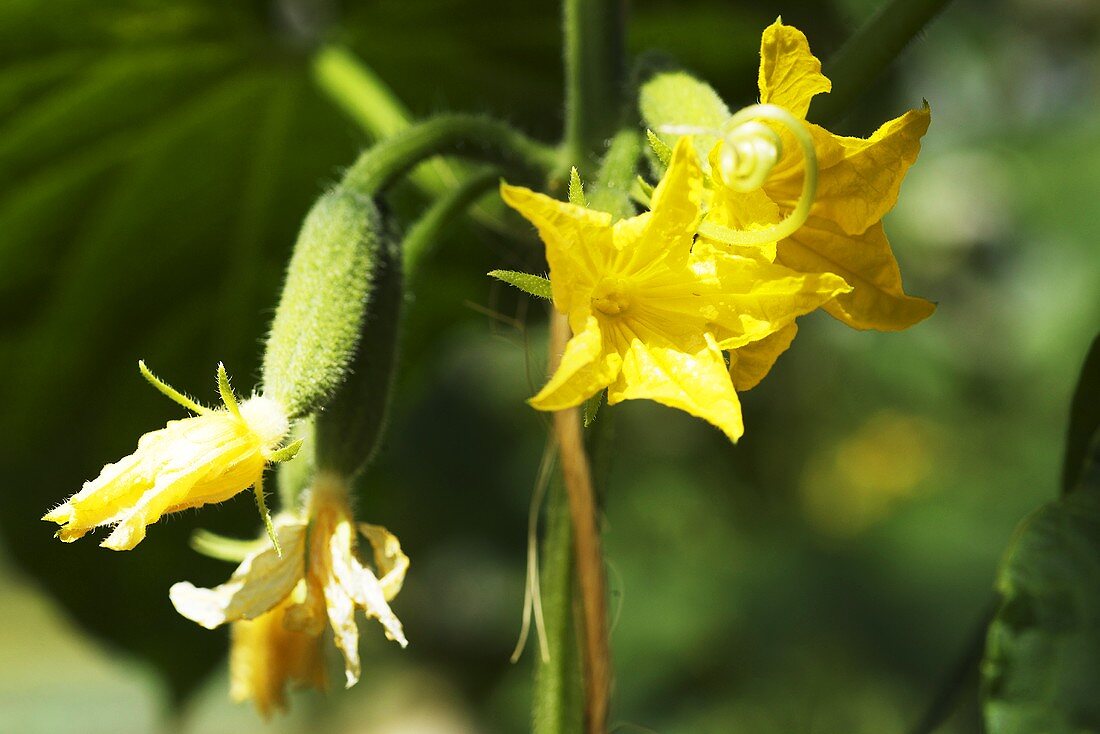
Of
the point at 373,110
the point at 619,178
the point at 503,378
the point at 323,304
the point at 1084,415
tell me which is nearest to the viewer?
the point at 619,178

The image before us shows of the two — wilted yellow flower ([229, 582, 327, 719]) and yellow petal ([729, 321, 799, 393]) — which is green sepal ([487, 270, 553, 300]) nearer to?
yellow petal ([729, 321, 799, 393])

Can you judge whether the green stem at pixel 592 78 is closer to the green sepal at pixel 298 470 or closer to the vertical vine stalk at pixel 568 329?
the vertical vine stalk at pixel 568 329

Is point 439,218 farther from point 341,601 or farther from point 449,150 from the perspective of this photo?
point 341,601

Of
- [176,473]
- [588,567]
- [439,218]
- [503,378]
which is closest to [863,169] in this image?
[588,567]

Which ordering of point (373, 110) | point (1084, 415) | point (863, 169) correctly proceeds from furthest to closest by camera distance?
point (373, 110)
point (1084, 415)
point (863, 169)

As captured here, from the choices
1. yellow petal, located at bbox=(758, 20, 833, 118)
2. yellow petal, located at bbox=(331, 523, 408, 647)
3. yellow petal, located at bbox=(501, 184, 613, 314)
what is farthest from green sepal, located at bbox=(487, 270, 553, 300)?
yellow petal, located at bbox=(331, 523, 408, 647)

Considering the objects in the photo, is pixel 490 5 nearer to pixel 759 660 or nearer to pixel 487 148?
pixel 487 148
